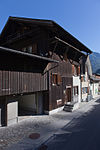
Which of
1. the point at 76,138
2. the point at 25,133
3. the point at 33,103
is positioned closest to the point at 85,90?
the point at 33,103

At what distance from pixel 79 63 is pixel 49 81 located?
32.1ft

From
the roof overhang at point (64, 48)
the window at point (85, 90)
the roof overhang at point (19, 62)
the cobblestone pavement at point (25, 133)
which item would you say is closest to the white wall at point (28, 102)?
the cobblestone pavement at point (25, 133)

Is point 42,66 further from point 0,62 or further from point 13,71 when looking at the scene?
point 0,62

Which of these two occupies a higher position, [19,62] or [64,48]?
[64,48]

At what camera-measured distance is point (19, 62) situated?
9516 mm

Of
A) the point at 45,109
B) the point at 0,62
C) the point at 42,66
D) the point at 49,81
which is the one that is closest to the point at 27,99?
the point at 45,109

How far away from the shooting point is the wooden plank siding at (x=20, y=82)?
8280mm

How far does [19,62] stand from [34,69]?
1.87m

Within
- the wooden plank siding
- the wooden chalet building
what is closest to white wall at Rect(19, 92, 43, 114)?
the wooden chalet building

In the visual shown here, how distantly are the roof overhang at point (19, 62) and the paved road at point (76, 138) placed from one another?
5.99 m

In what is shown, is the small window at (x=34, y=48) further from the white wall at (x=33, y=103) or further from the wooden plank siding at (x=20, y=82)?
the white wall at (x=33, y=103)

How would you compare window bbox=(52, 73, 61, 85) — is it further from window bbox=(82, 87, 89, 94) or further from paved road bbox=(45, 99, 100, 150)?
window bbox=(82, 87, 89, 94)

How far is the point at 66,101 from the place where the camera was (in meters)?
15.7

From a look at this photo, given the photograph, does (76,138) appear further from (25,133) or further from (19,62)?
(19,62)
